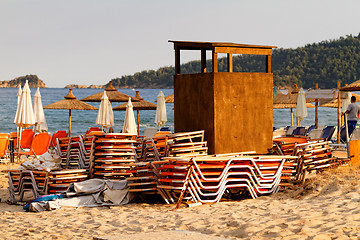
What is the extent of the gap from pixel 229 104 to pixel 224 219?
2608mm

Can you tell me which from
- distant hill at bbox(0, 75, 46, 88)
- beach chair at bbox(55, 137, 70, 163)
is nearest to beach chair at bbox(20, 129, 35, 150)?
beach chair at bbox(55, 137, 70, 163)

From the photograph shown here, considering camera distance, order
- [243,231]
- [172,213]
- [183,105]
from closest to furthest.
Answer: [243,231] < [172,213] < [183,105]

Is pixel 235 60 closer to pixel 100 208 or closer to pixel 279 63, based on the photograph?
pixel 279 63

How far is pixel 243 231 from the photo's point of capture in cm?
505

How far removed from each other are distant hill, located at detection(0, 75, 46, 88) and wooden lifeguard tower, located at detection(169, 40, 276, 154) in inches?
3928

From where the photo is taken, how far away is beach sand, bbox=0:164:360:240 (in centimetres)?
488

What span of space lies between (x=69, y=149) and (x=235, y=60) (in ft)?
235

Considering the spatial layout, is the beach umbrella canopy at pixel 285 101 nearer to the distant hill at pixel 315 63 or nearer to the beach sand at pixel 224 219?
the beach sand at pixel 224 219

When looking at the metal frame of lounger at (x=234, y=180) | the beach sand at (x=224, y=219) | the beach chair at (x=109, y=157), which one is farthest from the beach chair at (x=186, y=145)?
the beach sand at (x=224, y=219)

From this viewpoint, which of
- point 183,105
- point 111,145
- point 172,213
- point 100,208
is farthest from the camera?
point 183,105

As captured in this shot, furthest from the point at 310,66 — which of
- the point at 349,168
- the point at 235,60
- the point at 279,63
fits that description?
the point at 349,168

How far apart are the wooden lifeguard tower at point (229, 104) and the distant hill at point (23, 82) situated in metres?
99.8

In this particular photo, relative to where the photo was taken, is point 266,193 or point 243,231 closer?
point 243,231

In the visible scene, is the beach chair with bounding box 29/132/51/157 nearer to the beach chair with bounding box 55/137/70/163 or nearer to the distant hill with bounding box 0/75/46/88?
the beach chair with bounding box 55/137/70/163
